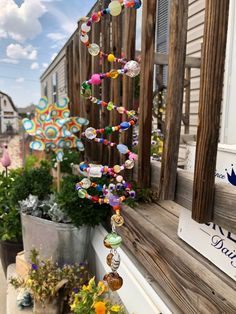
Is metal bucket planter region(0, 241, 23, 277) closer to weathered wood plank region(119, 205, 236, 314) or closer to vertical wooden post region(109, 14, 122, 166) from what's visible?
weathered wood plank region(119, 205, 236, 314)

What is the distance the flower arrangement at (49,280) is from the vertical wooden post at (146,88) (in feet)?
2.66

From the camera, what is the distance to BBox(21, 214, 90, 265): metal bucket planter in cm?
177

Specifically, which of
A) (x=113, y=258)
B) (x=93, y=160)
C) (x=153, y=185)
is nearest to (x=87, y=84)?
(x=153, y=185)

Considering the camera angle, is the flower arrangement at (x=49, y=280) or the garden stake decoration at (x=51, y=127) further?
the garden stake decoration at (x=51, y=127)

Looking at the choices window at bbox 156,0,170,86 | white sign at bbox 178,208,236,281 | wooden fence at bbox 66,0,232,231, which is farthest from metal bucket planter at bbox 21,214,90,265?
window at bbox 156,0,170,86

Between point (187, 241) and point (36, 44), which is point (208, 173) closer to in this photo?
point (187, 241)

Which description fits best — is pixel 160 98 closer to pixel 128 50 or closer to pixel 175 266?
pixel 128 50

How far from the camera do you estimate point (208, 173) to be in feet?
2.76

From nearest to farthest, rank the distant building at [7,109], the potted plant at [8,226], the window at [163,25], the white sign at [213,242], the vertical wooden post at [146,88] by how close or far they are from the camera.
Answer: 1. the white sign at [213,242]
2. the vertical wooden post at [146,88]
3. the potted plant at [8,226]
4. the window at [163,25]
5. the distant building at [7,109]

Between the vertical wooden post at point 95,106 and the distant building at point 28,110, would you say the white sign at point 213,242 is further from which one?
the distant building at point 28,110

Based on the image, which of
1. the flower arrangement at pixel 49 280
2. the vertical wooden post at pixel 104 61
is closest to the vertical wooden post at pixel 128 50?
the vertical wooden post at pixel 104 61

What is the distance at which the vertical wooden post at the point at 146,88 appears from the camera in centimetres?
117

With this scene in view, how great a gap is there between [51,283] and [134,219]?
2.12ft

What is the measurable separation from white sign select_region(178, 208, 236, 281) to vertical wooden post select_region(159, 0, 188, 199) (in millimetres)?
152
